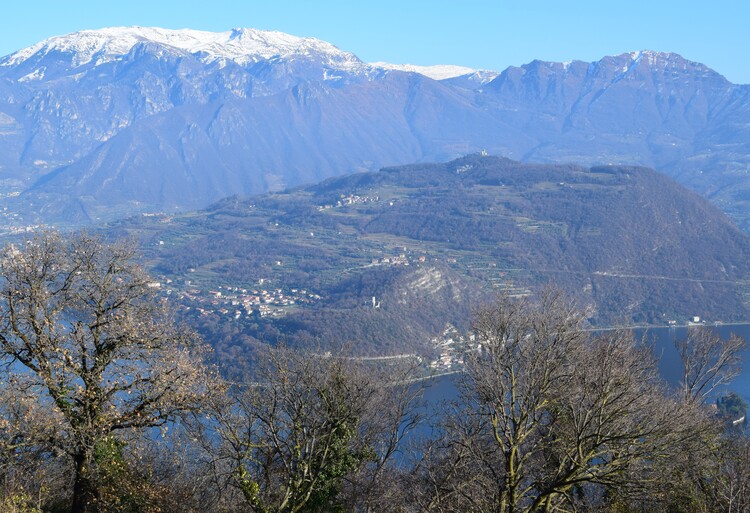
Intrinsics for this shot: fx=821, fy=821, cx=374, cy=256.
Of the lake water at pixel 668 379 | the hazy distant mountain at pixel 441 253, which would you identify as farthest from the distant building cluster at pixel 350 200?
the lake water at pixel 668 379

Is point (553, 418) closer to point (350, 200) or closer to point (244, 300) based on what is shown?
point (244, 300)

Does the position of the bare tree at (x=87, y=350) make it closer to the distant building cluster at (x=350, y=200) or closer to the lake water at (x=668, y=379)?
the lake water at (x=668, y=379)

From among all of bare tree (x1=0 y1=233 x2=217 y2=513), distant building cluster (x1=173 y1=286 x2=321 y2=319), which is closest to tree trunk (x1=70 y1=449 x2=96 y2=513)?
bare tree (x1=0 y1=233 x2=217 y2=513)

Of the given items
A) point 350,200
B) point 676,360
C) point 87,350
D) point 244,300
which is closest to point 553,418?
point 87,350

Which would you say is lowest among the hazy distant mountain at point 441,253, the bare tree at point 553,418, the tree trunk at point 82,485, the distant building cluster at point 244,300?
the distant building cluster at point 244,300

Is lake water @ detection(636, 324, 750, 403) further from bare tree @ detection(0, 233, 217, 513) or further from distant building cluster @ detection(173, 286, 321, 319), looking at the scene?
distant building cluster @ detection(173, 286, 321, 319)

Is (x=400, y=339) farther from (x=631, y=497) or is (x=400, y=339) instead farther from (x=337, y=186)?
(x=337, y=186)
